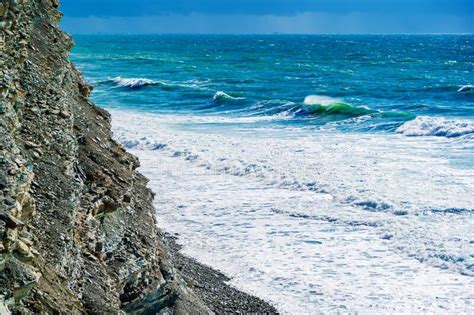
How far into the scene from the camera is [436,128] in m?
35.8

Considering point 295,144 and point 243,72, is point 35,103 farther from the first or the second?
point 243,72

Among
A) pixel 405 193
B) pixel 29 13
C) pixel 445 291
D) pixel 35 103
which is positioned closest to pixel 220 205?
pixel 405 193

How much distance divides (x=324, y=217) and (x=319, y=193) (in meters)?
2.81

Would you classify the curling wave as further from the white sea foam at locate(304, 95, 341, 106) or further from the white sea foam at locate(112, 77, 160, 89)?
the white sea foam at locate(112, 77, 160, 89)

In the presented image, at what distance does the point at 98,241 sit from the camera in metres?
8.81

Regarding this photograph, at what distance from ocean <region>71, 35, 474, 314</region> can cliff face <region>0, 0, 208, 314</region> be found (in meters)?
4.31

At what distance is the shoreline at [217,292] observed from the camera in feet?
41.9

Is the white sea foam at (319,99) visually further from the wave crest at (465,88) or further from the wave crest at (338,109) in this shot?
the wave crest at (465,88)

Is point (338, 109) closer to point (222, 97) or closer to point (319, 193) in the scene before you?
point (222, 97)

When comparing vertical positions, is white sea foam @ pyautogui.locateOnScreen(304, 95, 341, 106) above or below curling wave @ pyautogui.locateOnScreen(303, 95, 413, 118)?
above

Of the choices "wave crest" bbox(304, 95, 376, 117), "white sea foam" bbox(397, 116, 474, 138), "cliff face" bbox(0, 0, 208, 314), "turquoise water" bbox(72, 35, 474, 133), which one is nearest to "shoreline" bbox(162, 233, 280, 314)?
"cliff face" bbox(0, 0, 208, 314)

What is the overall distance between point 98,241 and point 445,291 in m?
8.15

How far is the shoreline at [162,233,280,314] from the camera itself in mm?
12773

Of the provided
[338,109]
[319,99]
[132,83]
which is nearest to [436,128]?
[338,109]
